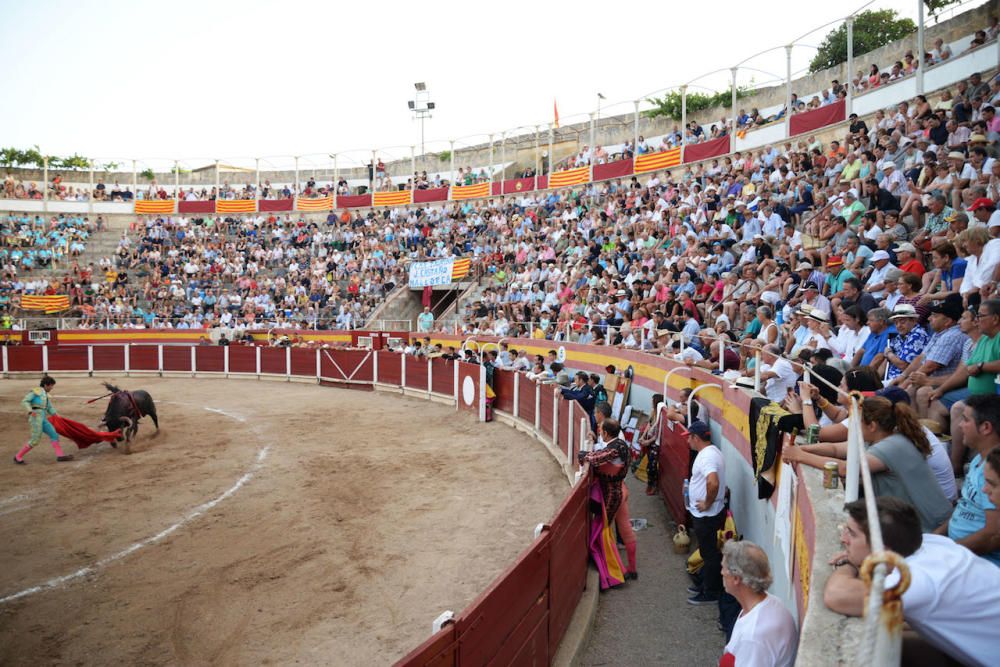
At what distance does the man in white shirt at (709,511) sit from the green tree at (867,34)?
30.4 meters

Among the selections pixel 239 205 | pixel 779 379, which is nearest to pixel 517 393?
pixel 779 379

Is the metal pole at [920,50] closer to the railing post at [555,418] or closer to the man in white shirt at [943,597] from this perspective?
the railing post at [555,418]

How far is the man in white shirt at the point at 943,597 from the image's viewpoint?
196cm

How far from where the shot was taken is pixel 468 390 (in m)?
15.9

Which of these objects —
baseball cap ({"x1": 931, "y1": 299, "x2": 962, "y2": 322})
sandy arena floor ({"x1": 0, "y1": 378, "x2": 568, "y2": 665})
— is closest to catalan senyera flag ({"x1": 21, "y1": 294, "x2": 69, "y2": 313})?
sandy arena floor ({"x1": 0, "y1": 378, "x2": 568, "y2": 665})

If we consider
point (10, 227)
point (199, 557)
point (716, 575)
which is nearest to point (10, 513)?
point (199, 557)

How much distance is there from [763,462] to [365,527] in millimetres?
4776

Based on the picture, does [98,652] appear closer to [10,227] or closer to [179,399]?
[179,399]

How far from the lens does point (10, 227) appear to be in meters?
36.0

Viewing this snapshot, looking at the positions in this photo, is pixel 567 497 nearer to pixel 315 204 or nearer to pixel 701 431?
pixel 701 431

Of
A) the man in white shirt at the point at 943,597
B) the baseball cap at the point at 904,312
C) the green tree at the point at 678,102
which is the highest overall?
the green tree at the point at 678,102

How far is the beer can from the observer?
332 centimetres

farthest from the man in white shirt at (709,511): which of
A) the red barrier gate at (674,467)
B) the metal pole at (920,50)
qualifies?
the metal pole at (920,50)

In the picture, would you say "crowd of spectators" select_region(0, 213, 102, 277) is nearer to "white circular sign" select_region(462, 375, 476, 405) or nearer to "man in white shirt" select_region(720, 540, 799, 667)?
"white circular sign" select_region(462, 375, 476, 405)
